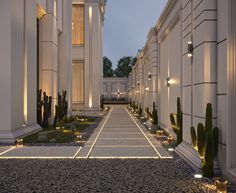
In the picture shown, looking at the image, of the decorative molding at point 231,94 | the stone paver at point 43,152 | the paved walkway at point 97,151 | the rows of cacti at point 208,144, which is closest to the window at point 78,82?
the paved walkway at point 97,151

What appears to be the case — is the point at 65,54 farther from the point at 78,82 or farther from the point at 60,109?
the point at 78,82

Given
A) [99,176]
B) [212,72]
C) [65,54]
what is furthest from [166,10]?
[65,54]

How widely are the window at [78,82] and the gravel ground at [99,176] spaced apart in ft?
101

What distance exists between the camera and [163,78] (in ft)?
56.0

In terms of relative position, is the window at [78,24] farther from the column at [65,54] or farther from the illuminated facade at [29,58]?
the column at [65,54]

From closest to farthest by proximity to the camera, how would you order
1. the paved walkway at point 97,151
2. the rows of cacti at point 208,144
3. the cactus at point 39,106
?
the rows of cacti at point 208,144 → the paved walkway at point 97,151 → the cactus at point 39,106

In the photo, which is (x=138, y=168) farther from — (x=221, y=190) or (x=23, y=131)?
(x=23, y=131)

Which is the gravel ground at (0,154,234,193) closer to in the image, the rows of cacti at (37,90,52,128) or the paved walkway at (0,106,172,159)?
the paved walkway at (0,106,172,159)

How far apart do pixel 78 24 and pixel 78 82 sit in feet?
20.0

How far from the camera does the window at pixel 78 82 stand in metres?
39.3

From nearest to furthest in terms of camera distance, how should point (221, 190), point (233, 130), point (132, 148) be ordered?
1. point (221, 190)
2. point (233, 130)
3. point (132, 148)

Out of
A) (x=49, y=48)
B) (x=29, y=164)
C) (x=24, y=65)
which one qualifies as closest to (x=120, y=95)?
(x=49, y=48)

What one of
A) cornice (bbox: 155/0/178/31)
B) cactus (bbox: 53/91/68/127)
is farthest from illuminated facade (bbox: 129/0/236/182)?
cactus (bbox: 53/91/68/127)

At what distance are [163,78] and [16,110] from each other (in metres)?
6.98
